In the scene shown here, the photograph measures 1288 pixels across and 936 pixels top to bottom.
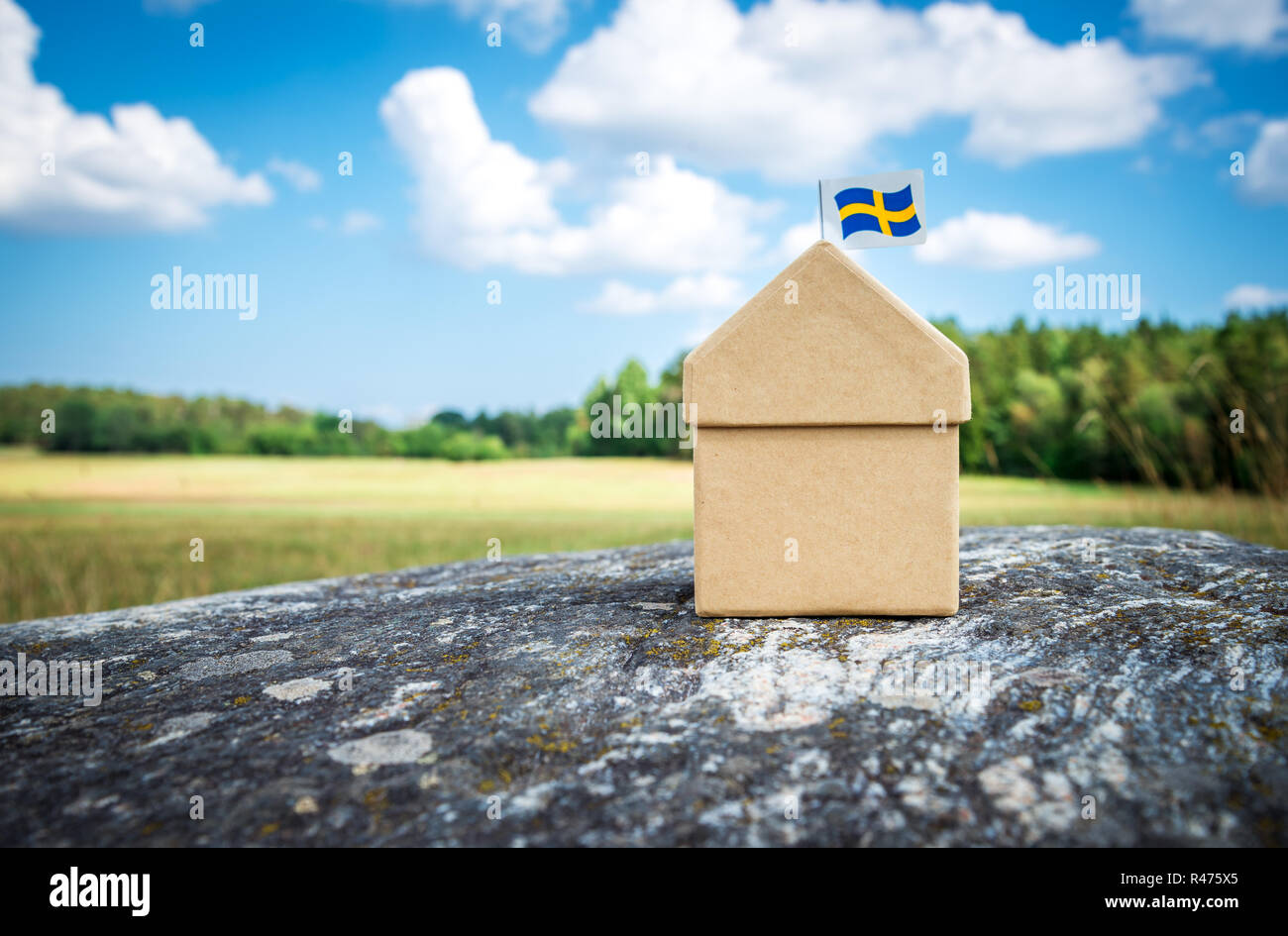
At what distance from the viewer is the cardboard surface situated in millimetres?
2662

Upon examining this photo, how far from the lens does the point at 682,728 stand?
1.89 metres

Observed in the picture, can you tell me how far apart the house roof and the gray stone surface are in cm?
71

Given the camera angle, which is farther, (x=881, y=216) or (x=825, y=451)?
(x=881, y=216)

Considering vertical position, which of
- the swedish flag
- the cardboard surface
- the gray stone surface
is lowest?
the gray stone surface

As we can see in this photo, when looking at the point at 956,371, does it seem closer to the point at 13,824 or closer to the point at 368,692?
the point at 368,692

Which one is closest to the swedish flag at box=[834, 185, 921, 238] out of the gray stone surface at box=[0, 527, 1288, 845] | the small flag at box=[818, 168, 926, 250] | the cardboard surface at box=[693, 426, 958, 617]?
the small flag at box=[818, 168, 926, 250]

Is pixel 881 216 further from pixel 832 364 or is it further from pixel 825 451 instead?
pixel 825 451

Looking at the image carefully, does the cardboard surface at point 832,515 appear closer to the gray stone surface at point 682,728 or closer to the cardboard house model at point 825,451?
the cardboard house model at point 825,451

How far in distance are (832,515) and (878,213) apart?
1083 millimetres

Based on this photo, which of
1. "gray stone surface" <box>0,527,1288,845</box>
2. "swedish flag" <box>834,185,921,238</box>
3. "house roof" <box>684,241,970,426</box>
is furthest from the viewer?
"swedish flag" <box>834,185,921,238</box>

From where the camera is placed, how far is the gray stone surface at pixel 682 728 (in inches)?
60.9

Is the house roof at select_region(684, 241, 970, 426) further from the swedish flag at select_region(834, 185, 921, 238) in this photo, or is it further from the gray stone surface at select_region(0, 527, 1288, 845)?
the gray stone surface at select_region(0, 527, 1288, 845)

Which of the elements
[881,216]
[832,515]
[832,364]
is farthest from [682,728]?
[881,216]
